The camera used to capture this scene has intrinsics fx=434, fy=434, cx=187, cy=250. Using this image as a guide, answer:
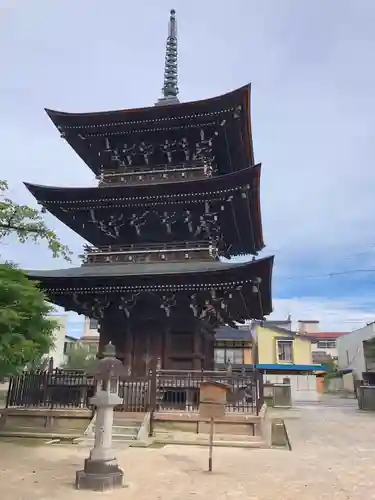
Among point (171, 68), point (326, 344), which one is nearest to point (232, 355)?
point (171, 68)

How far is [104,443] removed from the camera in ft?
26.4

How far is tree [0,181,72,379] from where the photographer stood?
9078 mm

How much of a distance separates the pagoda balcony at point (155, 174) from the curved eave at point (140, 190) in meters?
1.48

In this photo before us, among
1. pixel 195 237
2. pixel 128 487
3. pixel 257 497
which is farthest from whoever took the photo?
pixel 195 237

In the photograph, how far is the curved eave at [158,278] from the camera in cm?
1404

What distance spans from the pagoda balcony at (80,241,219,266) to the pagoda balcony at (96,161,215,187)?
2.77m

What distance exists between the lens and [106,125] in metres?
18.2

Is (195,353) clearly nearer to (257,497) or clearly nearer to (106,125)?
(257,497)

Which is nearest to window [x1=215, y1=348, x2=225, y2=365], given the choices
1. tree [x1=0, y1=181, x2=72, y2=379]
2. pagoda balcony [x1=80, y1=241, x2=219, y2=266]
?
pagoda balcony [x1=80, y1=241, x2=219, y2=266]

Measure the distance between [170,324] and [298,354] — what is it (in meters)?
32.8

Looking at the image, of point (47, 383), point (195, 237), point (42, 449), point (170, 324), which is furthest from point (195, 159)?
point (42, 449)

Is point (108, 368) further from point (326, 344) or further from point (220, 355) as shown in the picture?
point (326, 344)

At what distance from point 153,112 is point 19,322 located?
10.9m

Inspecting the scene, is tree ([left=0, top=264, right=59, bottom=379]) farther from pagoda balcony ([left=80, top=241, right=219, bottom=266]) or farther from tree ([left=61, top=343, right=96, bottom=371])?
tree ([left=61, top=343, right=96, bottom=371])
